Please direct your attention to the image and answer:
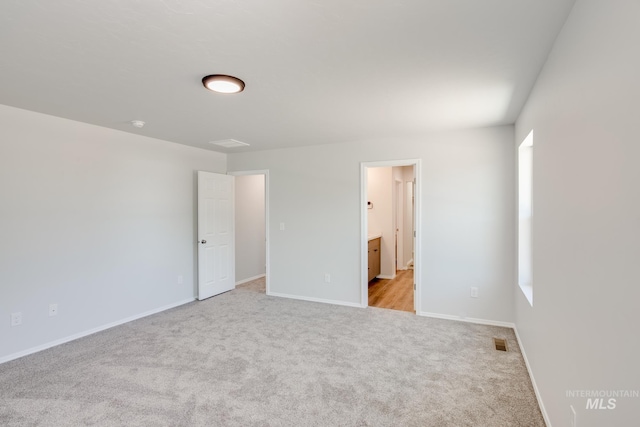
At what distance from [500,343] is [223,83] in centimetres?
342

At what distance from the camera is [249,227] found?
603cm

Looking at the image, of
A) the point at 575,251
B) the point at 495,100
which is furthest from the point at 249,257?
the point at 575,251

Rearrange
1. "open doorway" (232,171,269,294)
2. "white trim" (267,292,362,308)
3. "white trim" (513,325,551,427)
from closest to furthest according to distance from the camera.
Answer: "white trim" (513,325,551,427), "white trim" (267,292,362,308), "open doorway" (232,171,269,294)

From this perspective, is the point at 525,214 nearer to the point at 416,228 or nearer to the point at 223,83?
the point at 416,228

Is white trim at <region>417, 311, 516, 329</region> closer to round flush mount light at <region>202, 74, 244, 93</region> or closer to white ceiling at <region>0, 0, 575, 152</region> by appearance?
white ceiling at <region>0, 0, 575, 152</region>

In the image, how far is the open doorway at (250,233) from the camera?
5.70 m

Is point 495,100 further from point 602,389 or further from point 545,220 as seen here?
point 602,389

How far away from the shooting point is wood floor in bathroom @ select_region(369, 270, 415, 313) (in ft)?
14.4

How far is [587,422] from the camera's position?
1.30 metres

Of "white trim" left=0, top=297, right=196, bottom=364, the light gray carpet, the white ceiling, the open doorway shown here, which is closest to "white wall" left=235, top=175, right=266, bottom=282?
the open doorway

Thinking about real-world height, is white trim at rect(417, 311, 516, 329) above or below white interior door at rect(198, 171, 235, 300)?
below

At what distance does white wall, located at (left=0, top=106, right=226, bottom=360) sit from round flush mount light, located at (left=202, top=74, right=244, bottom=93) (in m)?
2.08

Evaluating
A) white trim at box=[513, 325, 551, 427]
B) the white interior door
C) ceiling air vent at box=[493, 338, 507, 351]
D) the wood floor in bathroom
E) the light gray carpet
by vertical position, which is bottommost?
the light gray carpet

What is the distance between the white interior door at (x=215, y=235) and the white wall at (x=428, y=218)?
32.3 inches
